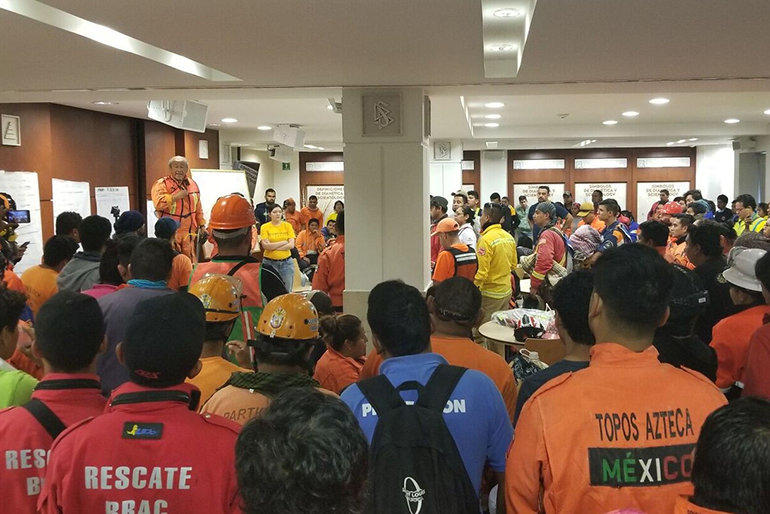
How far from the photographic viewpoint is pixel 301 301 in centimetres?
246

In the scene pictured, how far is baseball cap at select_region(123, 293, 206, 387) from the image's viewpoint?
171 cm

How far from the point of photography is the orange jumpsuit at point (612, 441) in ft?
5.23

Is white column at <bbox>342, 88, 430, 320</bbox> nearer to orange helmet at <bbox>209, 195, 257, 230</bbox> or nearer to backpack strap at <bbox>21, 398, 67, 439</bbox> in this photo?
orange helmet at <bbox>209, 195, 257, 230</bbox>

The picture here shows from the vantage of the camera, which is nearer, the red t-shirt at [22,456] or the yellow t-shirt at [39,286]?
the red t-shirt at [22,456]

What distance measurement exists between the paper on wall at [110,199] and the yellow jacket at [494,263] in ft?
20.2

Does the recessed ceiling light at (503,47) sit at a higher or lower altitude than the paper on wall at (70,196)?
higher

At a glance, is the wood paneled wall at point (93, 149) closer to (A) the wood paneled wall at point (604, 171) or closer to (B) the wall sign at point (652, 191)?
(A) the wood paneled wall at point (604, 171)

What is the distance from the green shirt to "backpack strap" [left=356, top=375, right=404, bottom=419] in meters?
0.99

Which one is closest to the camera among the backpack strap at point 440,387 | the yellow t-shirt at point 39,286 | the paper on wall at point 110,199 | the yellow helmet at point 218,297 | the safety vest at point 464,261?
the backpack strap at point 440,387

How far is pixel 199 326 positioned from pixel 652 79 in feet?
17.8

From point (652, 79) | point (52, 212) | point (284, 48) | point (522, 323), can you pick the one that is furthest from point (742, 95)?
point (52, 212)

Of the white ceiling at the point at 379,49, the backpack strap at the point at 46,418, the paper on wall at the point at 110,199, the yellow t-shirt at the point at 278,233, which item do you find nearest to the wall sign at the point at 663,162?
the white ceiling at the point at 379,49

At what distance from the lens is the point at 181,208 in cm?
793

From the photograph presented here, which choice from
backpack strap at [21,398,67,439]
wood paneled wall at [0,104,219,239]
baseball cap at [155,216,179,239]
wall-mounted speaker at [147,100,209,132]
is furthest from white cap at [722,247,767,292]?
wood paneled wall at [0,104,219,239]
